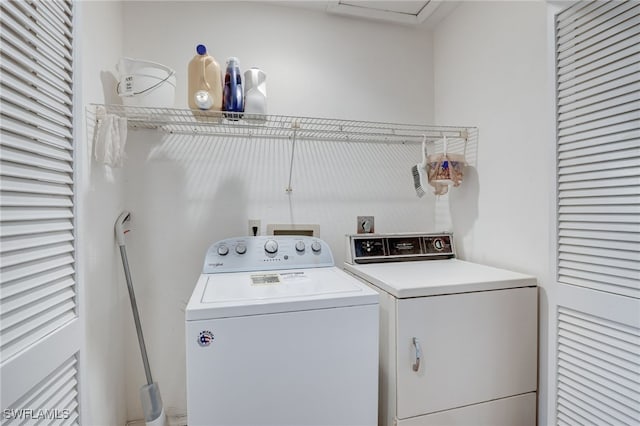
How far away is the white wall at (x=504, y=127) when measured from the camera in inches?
55.4

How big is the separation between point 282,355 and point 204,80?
1.29 meters

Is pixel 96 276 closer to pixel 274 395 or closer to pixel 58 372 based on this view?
pixel 58 372

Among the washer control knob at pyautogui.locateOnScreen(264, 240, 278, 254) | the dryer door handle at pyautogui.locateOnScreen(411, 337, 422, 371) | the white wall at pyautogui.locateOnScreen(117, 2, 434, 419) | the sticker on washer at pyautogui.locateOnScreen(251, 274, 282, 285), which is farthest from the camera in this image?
the white wall at pyautogui.locateOnScreen(117, 2, 434, 419)

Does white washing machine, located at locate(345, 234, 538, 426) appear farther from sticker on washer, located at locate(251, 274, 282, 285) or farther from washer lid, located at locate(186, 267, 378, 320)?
sticker on washer, located at locate(251, 274, 282, 285)

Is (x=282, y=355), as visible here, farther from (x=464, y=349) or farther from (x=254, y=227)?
(x=254, y=227)

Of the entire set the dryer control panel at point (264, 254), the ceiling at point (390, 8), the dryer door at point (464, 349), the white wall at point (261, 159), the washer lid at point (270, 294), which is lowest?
the dryer door at point (464, 349)

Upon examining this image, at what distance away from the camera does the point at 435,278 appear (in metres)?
1.40

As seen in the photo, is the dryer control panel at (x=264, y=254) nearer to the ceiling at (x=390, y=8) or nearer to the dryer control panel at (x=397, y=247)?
the dryer control panel at (x=397, y=247)

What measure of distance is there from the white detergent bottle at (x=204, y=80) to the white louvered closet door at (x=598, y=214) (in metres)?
1.44

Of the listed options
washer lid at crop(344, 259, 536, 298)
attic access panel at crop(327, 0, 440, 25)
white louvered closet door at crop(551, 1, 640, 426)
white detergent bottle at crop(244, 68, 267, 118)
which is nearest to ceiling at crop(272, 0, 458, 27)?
attic access panel at crop(327, 0, 440, 25)

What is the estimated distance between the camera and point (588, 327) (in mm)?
1042

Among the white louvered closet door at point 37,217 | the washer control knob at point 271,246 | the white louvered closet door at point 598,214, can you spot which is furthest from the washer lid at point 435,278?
the white louvered closet door at point 37,217

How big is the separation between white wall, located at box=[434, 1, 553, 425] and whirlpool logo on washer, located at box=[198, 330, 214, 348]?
54.2 inches

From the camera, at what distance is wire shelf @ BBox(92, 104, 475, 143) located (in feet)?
4.91
